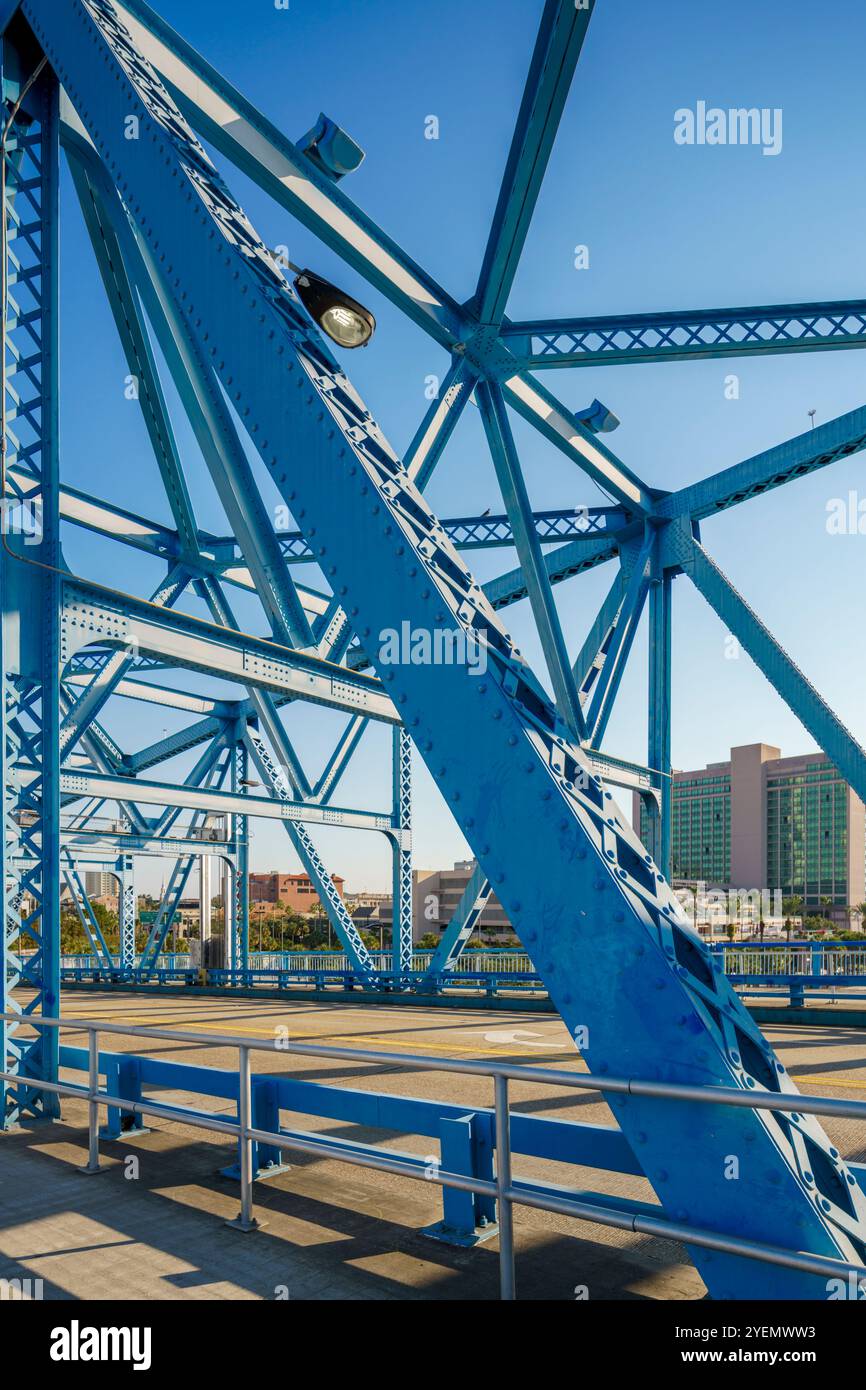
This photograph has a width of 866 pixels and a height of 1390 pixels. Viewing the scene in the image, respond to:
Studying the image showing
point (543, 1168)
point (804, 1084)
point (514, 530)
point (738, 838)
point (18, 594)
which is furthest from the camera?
point (738, 838)

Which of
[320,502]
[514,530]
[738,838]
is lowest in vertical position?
[738,838]

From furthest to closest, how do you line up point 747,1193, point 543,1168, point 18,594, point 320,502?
1. point 18,594
2. point 543,1168
3. point 320,502
4. point 747,1193

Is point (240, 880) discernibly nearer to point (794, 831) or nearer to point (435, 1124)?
point (435, 1124)

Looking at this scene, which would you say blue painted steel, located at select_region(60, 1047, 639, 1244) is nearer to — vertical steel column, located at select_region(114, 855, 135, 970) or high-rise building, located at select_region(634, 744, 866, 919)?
vertical steel column, located at select_region(114, 855, 135, 970)

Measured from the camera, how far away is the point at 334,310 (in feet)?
19.2

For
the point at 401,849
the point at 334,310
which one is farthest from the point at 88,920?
the point at 334,310

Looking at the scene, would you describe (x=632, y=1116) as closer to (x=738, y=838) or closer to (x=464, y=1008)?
(x=464, y=1008)

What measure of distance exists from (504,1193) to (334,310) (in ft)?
16.0

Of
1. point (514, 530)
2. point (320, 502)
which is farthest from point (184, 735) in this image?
point (320, 502)

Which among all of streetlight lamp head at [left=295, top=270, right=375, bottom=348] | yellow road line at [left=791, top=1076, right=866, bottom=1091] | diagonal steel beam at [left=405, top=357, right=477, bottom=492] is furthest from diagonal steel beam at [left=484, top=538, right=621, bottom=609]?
streetlight lamp head at [left=295, top=270, right=375, bottom=348]

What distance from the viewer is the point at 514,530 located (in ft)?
41.5

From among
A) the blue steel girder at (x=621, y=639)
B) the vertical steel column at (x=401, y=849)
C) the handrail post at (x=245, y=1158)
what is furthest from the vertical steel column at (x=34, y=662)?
the vertical steel column at (x=401, y=849)

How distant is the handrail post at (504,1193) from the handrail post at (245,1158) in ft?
5.15
